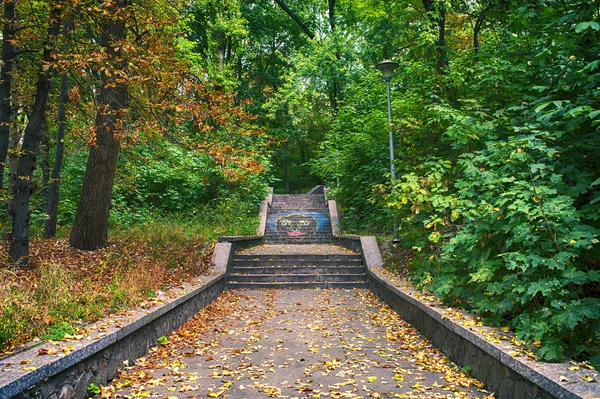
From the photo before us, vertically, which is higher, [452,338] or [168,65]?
[168,65]

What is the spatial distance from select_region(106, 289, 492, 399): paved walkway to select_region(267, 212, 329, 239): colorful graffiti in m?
9.04

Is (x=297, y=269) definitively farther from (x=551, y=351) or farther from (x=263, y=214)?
(x=551, y=351)

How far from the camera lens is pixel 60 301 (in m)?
4.79

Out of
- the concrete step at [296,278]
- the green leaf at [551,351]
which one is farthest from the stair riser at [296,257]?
the green leaf at [551,351]

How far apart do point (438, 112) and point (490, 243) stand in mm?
2376

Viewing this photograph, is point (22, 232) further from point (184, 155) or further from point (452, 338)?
point (184, 155)

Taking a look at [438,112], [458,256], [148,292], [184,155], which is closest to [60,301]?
[148,292]

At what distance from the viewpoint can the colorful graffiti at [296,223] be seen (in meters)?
17.2

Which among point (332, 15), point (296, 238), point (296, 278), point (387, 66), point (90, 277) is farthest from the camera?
point (332, 15)

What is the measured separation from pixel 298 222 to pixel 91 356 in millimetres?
14134

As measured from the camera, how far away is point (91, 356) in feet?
13.1

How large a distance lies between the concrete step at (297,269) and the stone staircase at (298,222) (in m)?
5.00

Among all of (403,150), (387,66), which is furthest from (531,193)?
(387,66)

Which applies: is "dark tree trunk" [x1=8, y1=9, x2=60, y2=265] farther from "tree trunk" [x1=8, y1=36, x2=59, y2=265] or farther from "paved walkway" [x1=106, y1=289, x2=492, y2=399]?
"paved walkway" [x1=106, y1=289, x2=492, y2=399]
